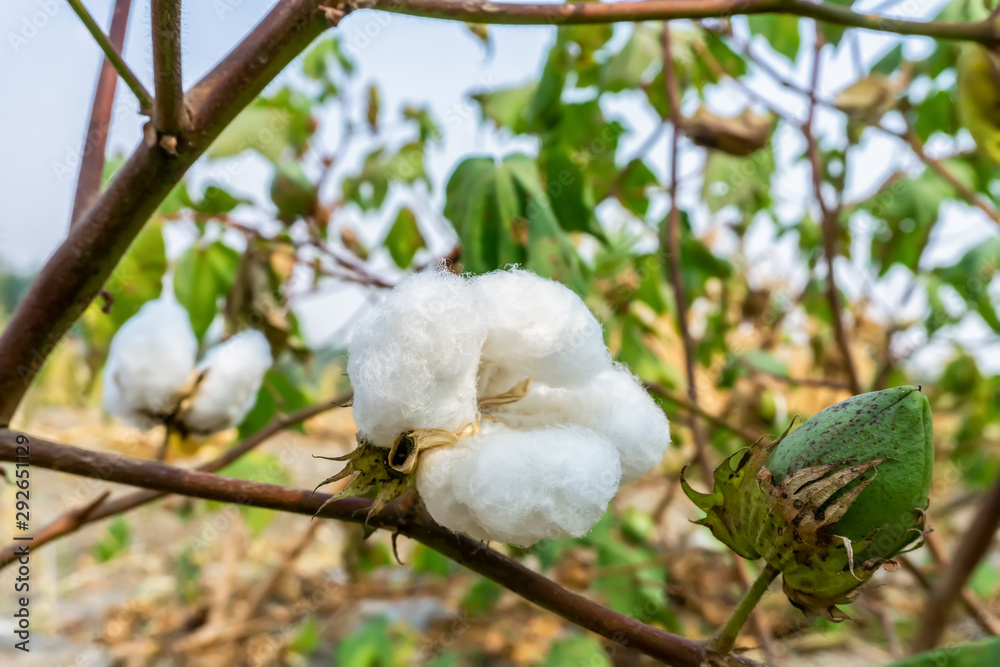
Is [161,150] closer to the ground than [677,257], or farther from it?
closer to the ground

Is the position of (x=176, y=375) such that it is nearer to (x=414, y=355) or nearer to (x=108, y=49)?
(x=108, y=49)

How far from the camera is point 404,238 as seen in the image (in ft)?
6.19

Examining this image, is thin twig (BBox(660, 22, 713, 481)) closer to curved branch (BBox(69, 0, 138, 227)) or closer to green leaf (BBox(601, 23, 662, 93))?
green leaf (BBox(601, 23, 662, 93))

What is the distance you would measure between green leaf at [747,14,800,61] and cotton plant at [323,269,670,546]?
1.42 metres

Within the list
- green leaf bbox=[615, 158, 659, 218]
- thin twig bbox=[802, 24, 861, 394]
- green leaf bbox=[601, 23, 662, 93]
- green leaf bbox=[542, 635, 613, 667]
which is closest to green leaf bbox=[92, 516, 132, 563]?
green leaf bbox=[542, 635, 613, 667]

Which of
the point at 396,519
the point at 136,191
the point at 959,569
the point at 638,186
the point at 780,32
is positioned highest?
the point at 780,32

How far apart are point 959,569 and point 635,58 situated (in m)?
1.20

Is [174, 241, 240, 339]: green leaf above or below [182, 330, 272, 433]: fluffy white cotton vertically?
above

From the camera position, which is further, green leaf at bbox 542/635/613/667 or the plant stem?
green leaf at bbox 542/635/613/667

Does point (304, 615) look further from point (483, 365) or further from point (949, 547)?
point (949, 547)

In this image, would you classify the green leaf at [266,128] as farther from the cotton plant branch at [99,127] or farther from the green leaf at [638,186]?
the green leaf at [638,186]

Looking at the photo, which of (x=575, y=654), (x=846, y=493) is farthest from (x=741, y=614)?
(x=575, y=654)

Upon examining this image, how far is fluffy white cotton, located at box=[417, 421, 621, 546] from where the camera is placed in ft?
1.53

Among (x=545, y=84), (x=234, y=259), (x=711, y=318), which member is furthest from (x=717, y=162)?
(x=234, y=259)
